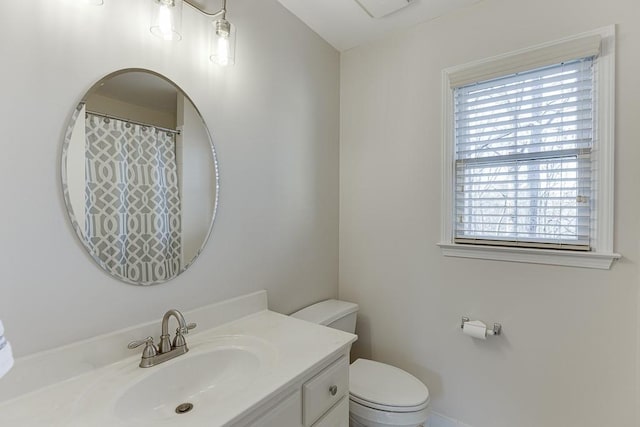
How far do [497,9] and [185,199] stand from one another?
1853mm

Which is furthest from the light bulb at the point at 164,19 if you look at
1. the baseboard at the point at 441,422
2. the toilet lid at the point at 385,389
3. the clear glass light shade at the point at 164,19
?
the baseboard at the point at 441,422

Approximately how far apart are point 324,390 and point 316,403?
0.17ft

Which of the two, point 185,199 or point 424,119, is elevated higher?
point 424,119

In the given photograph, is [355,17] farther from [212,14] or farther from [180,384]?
[180,384]

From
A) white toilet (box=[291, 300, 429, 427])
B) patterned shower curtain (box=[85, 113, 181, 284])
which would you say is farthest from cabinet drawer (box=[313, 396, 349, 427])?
patterned shower curtain (box=[85, 113, 181, 284])

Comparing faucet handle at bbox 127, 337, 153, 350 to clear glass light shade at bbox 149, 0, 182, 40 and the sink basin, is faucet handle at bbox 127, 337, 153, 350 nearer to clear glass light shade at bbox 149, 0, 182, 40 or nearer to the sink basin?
the sink basin

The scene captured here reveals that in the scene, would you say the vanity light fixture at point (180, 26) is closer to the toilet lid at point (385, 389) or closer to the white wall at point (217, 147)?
the white wall at point (217, 147)

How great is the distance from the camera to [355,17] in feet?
5.88

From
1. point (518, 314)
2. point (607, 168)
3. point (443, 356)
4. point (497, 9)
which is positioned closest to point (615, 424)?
point (518, 314)

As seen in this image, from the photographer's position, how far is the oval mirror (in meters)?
0.98

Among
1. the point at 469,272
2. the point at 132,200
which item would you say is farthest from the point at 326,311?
the point at 132,200

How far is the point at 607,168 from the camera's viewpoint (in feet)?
4.43

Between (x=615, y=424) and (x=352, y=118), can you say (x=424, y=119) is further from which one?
(x=615, y=424)

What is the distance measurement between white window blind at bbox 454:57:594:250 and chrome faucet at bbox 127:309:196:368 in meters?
1.47
